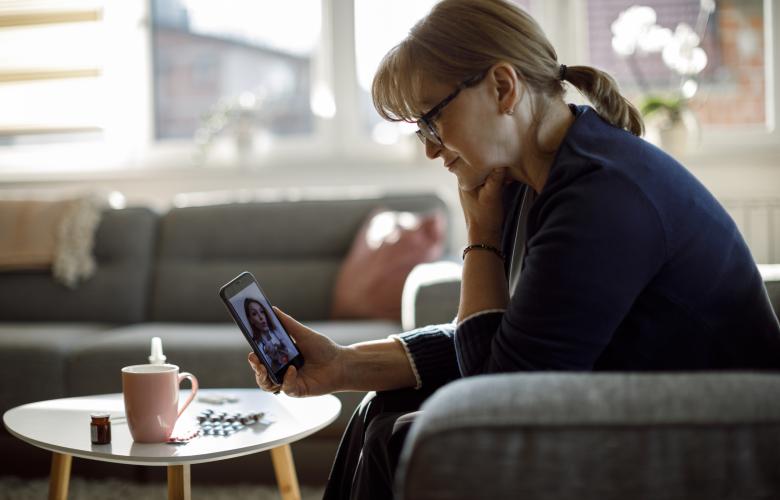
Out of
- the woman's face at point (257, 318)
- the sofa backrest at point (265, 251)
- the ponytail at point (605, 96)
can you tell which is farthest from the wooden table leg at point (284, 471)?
the sofa backrest at point (265, 251)

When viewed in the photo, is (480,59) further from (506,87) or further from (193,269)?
(193,269)

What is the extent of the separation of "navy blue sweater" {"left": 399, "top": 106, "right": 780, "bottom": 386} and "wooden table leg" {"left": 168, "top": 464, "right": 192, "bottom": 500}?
521 mm

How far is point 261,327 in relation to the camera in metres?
1.32

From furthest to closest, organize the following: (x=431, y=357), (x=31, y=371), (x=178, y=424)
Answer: (x=31, y=371) → (x=178, y=424) → (x=431, y=357)

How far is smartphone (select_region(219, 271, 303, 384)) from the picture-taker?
129cm

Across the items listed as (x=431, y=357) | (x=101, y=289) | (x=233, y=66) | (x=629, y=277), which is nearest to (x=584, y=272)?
(x=629, y=277)

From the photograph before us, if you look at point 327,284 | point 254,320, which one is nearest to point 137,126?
point 327,284

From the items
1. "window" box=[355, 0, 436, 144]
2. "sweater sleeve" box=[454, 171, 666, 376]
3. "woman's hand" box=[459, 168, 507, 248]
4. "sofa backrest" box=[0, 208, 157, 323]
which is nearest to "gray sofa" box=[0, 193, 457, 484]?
"sofa backrest" box=[0, 208, 157, 323]

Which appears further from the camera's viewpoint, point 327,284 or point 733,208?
point 733,208

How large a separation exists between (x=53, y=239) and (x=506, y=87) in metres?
2.28

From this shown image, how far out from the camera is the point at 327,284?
2.83 metres

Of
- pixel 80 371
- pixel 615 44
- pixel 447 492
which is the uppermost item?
pixel 615 44

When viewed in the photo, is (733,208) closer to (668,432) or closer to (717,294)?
(717,294)

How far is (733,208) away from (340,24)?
5.50 ft
